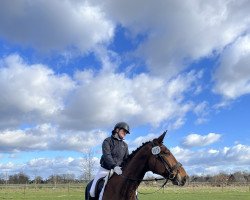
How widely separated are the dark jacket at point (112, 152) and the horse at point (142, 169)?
0.30m

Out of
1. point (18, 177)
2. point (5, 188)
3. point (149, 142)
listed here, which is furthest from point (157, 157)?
point (18, 177)

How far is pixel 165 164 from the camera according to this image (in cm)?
791

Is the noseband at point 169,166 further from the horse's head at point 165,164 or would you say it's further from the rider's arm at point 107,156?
the rider's arm at point 107,156

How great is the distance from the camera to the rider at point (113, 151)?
352 inches

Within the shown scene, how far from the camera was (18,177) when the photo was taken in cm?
10481

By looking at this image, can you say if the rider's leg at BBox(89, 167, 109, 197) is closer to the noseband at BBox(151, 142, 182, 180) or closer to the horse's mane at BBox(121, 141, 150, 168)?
the horse's mane at BBox(121, 141, 150, 168)

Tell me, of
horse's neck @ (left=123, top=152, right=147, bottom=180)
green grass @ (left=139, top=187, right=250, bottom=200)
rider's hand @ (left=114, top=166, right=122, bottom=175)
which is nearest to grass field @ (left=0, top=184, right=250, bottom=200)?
green grass @ (left=139, top=187, right=250, bottom=200)

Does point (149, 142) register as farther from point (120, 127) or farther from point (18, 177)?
point (18, 177)

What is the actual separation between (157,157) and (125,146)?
55.3 inches

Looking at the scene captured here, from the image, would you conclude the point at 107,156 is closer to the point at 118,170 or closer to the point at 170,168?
the point at 118,170

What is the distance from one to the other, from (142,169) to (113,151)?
0.97 m

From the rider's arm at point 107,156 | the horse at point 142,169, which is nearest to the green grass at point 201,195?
the rider's arm at point 107,156

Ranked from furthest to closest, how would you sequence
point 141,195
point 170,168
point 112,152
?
point 141,195 → point 112,152 → point 170,168

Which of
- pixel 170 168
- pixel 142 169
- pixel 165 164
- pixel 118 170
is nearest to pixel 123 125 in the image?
pixel 118 170
